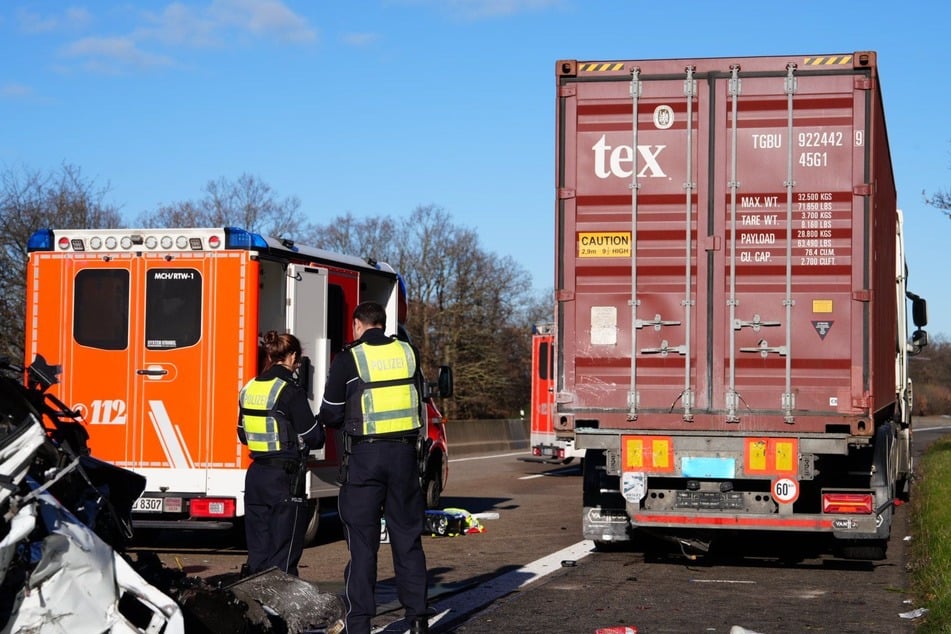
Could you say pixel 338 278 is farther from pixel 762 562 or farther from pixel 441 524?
pixel 762 562

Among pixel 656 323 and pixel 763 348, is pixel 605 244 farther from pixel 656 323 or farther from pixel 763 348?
pixel 763 348

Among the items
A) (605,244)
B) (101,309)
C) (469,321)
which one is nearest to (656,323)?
(605,244)

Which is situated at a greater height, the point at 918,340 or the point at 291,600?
the point at 918,340

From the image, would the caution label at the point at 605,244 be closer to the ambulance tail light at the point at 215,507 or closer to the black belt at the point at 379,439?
the ambulance tail light at the point at 215,507

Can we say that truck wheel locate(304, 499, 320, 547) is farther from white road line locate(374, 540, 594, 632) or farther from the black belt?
the black belt

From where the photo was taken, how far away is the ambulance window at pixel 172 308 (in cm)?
1131

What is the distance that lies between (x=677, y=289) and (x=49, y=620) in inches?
263

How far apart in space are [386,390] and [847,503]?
15.3 feet

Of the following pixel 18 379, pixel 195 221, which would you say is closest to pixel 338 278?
pixel 18 379

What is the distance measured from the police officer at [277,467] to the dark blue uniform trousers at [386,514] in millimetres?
854

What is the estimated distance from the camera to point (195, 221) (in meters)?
57.9

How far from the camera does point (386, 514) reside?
719cm

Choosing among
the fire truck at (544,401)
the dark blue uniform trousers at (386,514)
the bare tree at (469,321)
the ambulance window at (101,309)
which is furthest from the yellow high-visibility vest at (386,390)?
the bare tree at (469,321)

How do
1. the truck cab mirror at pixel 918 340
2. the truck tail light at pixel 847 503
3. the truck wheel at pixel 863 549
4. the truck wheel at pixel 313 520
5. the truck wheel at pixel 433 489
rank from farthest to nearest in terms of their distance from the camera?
the truck cab mirror at pixel 918 340 → the truck wheel at pixel 433 489 → the truck wheel at pixel 313 520 → the truck wheel at pixel 863 549 → the truck tail light at pixel 847 503
